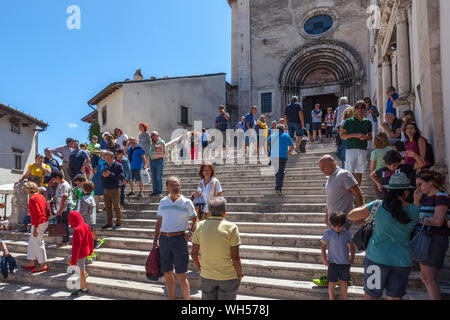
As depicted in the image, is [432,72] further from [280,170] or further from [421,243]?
[421,243]

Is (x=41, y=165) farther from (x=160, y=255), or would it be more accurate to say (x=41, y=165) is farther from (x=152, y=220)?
(x=160, y=255)

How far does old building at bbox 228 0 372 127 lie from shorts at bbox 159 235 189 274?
761 inches

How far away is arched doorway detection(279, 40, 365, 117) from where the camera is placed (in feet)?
70.1

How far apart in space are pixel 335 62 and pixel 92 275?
2049 centimetres

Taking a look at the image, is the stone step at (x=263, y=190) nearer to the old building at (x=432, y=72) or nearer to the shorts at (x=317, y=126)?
the old building at (x=432, y=72)

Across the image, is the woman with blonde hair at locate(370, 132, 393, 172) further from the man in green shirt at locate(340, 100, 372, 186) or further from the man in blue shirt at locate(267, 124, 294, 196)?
the man in blue shirt at locate(267, 124, 294, 196)

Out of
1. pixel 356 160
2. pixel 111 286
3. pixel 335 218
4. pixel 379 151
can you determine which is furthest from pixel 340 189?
pixel 111 286

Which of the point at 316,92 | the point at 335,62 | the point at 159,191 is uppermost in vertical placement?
the point at 335,62

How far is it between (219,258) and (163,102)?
1724 cm

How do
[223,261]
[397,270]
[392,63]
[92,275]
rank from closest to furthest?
[397,270], [223,261], [92,275], [392,63]

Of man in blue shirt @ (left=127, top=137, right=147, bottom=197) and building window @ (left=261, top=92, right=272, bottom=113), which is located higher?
building window @ (left=261, top=92, right=272, bottom=113)

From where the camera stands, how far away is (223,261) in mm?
3645

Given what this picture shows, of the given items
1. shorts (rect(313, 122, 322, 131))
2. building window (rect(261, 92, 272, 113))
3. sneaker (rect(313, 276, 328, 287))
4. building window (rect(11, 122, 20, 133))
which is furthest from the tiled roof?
sneaker (rect(313, 276, 328, 287))
